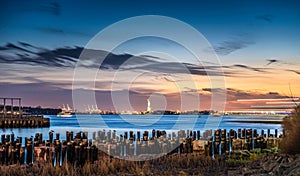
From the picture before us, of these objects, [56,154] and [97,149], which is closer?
[56,154]

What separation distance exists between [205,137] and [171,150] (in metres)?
5.15

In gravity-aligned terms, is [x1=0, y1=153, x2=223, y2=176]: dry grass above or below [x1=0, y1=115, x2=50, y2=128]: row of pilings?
below

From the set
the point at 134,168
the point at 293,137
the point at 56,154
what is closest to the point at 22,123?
the point at 56,154

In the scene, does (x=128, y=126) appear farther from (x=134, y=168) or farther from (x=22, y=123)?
(x=134, y=168)

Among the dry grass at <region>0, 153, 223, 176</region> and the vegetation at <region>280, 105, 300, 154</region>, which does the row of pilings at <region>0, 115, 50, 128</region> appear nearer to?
the dry grass at <region>0, 153, 223, 176</region>

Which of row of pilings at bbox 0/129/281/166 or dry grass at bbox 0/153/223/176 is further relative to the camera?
row of pilings at bbox 0/129/281/166

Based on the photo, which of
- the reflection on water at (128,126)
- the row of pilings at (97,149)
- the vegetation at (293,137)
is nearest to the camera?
the vegetation at (293,137)

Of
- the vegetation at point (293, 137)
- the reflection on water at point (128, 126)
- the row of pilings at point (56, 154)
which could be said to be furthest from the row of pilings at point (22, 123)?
the vegetation at point (293, 137)

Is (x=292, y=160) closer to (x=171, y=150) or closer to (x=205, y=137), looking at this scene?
(x=171, y=150)

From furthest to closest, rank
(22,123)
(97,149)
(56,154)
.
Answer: (22,123) < (97,149) < (56,154)

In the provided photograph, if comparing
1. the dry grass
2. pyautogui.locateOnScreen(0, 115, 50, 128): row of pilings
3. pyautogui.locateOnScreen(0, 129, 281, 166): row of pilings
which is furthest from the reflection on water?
the dry grass

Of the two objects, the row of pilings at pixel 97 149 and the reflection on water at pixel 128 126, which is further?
the reflection on water at pixel 128 126

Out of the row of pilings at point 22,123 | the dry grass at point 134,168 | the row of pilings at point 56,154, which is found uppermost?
the row of pilings at point 22,123

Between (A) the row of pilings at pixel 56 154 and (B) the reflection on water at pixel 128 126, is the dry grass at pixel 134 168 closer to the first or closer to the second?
(A) the row of pilings at pixel 56 154
